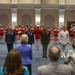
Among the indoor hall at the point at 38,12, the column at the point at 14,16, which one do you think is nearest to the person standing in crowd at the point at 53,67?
the indoor hall at the point at 38,12

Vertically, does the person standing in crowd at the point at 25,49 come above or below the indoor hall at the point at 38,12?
below

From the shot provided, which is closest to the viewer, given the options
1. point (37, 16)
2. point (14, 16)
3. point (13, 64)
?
point (13, 64)

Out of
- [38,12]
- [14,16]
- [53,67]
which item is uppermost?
[38,12]

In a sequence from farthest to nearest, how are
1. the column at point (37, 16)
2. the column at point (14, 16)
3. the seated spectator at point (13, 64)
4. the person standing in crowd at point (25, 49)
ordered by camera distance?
the column at point (37, 16) → the column at point (14, 16) → the person standing in crowd at point (25, 49) → the seated spectator at point (13, 64)

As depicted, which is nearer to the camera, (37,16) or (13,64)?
(13,64)

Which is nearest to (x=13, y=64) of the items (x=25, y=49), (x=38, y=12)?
(x=25, y=49)

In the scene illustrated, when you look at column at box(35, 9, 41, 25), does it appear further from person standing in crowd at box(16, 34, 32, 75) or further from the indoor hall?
person standing in crowd at box(16, 34, 32, 75)

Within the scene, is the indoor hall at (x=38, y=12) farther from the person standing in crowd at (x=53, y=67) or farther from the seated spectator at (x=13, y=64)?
the seated spectator at (x=13, y=64)

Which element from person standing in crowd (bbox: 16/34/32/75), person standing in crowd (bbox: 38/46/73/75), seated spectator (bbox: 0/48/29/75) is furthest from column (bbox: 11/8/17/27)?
seated spectator (bbox: 0/48/29/75)

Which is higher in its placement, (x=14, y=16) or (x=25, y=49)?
(x=14, y=16)

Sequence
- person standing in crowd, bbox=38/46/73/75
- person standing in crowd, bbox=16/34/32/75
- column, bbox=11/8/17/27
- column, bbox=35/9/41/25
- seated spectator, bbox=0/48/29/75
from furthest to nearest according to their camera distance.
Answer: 1. column, bbox=35/9/41/25
2. column, bbox=11/8/17/27
3. person standing in crowd, bbox=16/34/32/75
4. person standing in crowd, bbox=38/46/73/75
5. seated spectator, bbox=0/48/29/75

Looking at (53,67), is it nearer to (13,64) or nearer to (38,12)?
(13,64)

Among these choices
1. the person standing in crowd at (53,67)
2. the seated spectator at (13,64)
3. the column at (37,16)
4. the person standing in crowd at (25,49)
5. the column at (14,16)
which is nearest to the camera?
the seated spectator at (13,64)

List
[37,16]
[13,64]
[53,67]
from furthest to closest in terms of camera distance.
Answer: [37,16] → [53,67] → [13,64]
